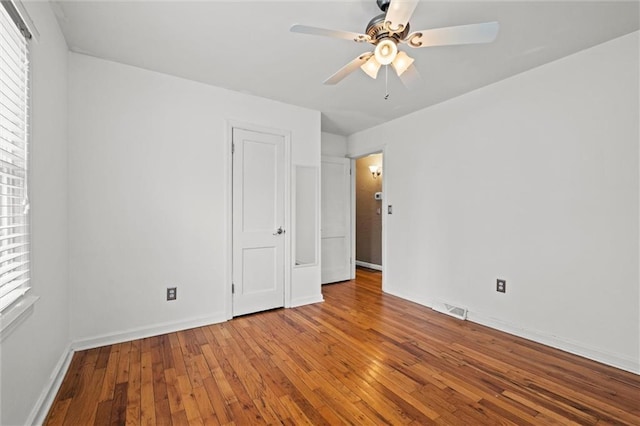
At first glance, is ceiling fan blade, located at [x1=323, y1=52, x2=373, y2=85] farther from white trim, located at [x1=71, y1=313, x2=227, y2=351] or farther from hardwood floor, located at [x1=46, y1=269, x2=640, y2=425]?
white trim, located at [x1=71, y1=313, x2=227, y2=351]

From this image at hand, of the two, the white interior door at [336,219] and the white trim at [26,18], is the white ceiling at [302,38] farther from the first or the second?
the white interior door at [336,219]

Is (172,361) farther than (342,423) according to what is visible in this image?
Yes

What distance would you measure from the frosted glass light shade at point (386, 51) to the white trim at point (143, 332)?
2.82 meters

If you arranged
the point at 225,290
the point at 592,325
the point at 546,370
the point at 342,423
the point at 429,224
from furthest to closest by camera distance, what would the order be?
the point at 429,224
the point at 225,290
the point at 592,325
the point at 546,370
the point at 342,423

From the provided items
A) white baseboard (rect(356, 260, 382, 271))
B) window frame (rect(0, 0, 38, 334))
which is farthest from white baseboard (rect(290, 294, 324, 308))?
window frame (rect(0, 0, 38, 334))

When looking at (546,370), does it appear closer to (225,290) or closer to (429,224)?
(429,224)

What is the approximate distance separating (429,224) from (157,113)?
10.7 feet

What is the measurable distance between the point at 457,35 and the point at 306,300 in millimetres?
3077

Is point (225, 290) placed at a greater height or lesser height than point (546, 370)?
greater

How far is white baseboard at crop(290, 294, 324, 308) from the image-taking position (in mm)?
3525

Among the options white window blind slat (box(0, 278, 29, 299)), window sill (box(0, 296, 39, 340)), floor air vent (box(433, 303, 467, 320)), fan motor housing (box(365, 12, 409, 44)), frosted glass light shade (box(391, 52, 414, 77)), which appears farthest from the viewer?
floor air vent (box(433, 303, 467, 320))

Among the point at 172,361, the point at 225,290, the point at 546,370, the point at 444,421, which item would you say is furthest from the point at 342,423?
the point at 225,290

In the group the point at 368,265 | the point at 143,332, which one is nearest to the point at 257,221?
the point at 143,332

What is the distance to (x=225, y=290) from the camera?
3082mm
